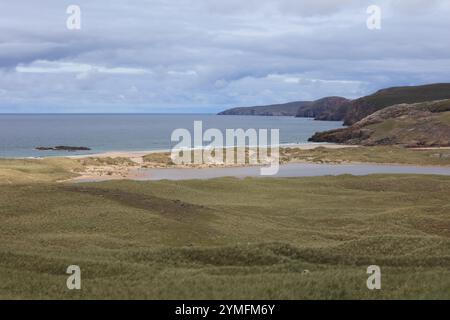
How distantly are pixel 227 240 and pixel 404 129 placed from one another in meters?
97.7

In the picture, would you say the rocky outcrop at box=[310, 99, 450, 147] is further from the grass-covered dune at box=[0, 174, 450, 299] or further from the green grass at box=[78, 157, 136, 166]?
the grass-covered dune at box=[0, 174, 450, 299]

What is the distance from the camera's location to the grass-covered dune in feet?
40.9

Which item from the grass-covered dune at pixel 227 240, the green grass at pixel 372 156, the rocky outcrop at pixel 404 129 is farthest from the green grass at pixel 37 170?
the rocky outcrop at pixel 404 129

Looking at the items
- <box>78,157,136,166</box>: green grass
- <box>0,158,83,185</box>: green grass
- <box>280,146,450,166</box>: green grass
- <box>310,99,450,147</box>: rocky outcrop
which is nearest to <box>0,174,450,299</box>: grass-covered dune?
<box>0,158,83,185</box>: green grass

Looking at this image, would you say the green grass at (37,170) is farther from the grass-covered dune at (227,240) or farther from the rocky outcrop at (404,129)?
the rocky outcrop at (404,129)

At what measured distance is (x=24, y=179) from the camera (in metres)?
47.7

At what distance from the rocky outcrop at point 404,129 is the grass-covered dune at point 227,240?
66.6 m

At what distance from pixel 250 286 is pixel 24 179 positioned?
1543 inches

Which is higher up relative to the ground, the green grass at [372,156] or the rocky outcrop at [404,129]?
the rocky outcrop at [404,129]

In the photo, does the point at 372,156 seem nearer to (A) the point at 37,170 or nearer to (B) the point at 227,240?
(A) the point at 37,170

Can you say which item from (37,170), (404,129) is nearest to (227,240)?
(37,170)

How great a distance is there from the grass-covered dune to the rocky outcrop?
66588 mm

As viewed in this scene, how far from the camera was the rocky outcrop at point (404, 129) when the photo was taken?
352ft
